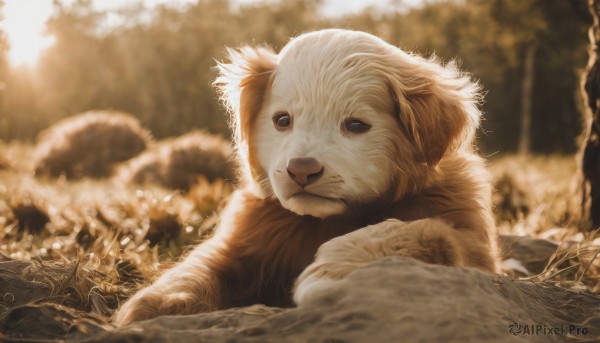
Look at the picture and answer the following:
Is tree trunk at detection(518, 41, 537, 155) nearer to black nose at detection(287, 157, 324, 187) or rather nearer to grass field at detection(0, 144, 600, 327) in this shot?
grass field at detection(0, 144, 600, 327)

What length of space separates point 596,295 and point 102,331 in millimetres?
2332

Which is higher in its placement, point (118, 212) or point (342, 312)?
point (342, 312)

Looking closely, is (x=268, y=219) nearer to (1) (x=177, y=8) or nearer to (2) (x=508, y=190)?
(2) (x=508, y=190)


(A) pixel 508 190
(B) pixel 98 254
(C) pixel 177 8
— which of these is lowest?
(A) pixel 508 190

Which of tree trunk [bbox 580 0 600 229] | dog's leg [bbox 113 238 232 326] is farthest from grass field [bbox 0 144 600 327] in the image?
dog's leg [bbox 113 238 232 326]

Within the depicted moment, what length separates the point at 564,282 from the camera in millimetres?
3873

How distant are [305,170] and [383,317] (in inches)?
37.8

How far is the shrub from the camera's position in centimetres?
1027

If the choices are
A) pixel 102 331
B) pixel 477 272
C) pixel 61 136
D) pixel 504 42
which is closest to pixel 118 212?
pixel 102 331

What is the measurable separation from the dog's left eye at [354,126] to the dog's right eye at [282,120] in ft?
0.99

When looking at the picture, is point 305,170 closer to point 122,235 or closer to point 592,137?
point 122,235

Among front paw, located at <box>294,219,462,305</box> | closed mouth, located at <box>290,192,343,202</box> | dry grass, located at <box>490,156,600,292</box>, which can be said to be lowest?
dry grass, located at <box>490,156,600,292</box>

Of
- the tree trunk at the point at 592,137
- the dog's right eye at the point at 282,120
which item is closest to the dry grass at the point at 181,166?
the tree trunk at the point at 592,137

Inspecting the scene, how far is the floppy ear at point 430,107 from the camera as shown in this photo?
3.26m
